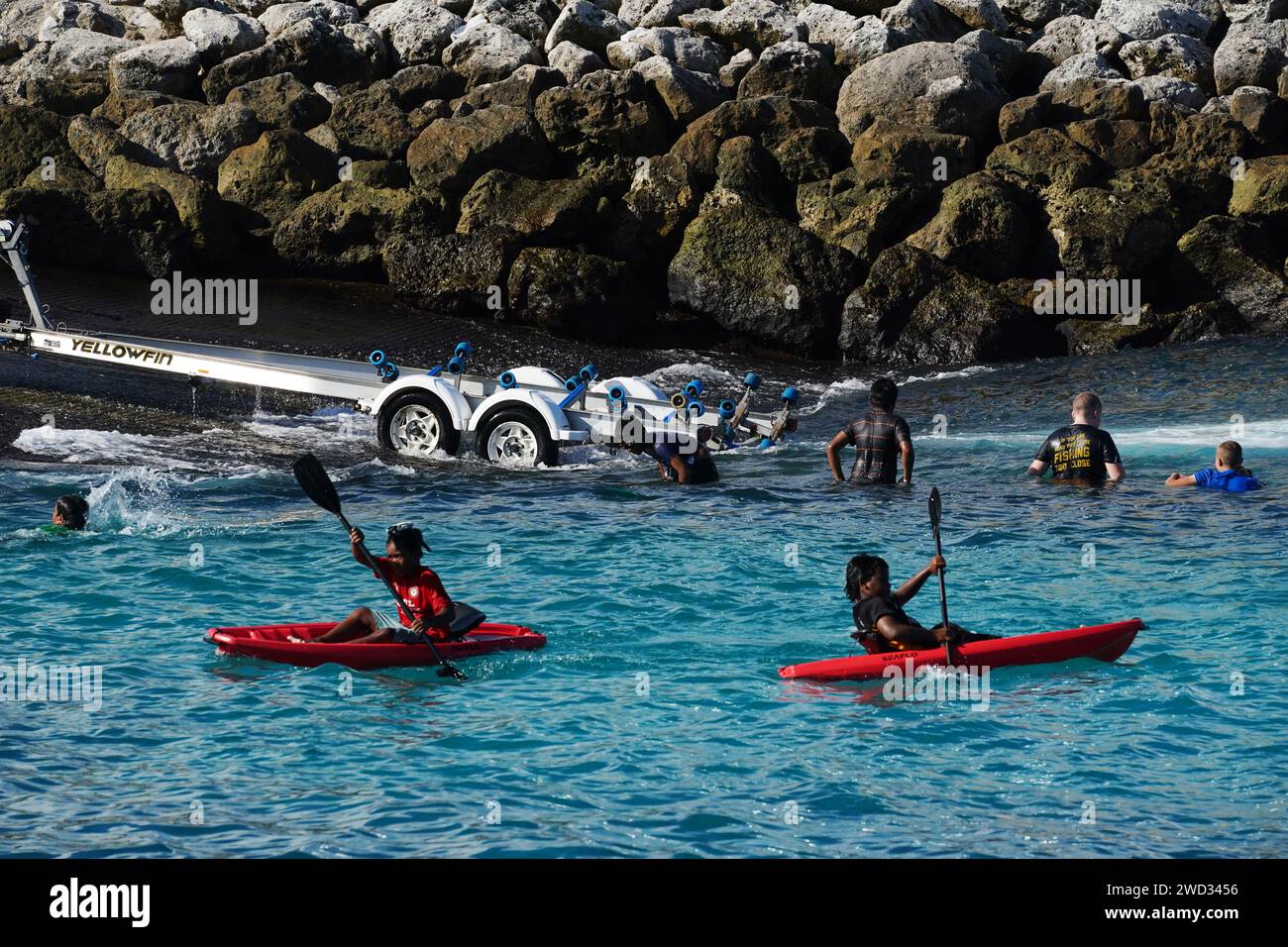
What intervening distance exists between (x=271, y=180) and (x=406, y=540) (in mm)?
17349

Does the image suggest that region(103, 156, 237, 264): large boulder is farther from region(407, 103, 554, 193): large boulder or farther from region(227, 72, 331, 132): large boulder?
region(407, 103, 554, 193): large boulder

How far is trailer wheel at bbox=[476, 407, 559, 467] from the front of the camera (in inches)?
675

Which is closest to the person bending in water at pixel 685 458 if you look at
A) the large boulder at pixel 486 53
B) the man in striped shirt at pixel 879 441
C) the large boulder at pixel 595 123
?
the man in striped shirt at pixel 879 441

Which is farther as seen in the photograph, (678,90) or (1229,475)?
(678,90)

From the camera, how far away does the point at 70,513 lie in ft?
44.1

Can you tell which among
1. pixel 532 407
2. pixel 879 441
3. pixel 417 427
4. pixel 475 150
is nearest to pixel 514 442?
pixel 532 407

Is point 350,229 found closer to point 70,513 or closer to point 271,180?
point 271,180

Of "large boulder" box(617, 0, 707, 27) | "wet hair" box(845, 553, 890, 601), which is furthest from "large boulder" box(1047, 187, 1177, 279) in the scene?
"wet hair" box(845, 553, 890, 601)

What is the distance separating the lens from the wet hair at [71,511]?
13.4 m

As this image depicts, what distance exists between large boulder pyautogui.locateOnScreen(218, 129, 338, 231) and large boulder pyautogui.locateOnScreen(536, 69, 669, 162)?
4.17m

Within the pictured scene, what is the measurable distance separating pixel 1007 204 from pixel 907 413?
563cm

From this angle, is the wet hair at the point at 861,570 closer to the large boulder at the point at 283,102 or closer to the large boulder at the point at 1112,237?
the large boulder at the point at 1112,237

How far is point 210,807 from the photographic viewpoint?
26.0 ft

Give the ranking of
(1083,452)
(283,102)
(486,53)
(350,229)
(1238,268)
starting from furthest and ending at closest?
(486,53) → (283,102) → (350,229) → (1238,268) → (1083,452)
